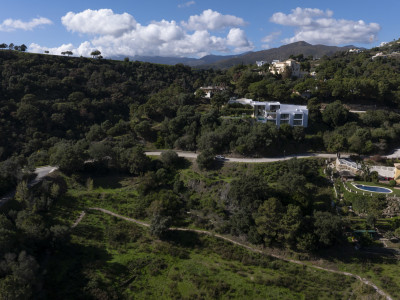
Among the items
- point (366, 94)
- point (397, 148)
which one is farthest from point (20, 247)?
point (366, 94)

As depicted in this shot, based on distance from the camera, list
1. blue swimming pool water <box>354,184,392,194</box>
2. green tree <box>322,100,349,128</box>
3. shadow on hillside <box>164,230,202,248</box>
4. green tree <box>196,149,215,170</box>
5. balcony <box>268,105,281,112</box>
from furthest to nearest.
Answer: balcony <box>268,105,281,112</box> → green tree <box>322,100,349,128</box> → green tree <box>196,149,215,170</box> → blue swimming pool water <box>354,184,392,194</box> → shadow on hillside <box>164,230,202,248</box>

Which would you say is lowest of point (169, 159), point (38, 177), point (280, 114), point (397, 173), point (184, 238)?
point (184, 238)

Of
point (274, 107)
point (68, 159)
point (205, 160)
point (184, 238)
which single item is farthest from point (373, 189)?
point (68, 159)

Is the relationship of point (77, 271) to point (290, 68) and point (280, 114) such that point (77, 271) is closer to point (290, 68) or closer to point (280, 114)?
point (280, 114)

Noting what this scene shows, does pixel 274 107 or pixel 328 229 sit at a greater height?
pixel 274 107

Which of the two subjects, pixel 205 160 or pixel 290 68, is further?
pixel 290 68

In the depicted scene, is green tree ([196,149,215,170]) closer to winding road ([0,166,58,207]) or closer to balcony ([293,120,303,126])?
balcony ([293,120,303,126])

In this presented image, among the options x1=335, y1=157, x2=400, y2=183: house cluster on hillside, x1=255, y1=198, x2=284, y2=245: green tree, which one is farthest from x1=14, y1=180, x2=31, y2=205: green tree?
x1=335, y1=157, x2=400, y2=183: house cluster on hillside

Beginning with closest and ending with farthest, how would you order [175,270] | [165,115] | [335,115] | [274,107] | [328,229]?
1. [175,270]
2. [328,229]
3. [335,115]
4. [274,107]
5. [165,115]

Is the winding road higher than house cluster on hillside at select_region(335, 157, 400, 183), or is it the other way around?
house cluster on hillside at select_region(335, 157, 400, 183)
